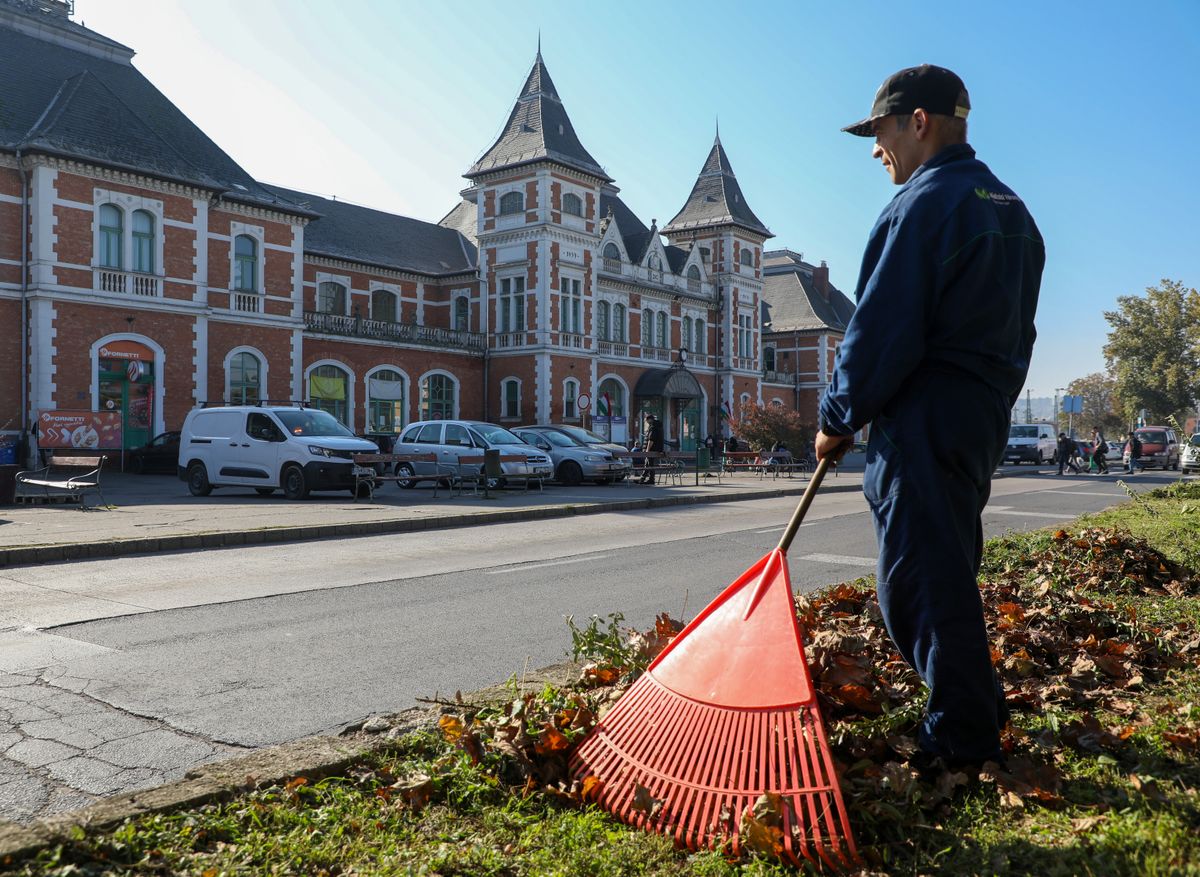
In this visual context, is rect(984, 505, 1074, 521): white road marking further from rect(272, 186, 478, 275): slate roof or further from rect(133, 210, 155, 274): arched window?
rect(272, 186, 478, 275): slate roof

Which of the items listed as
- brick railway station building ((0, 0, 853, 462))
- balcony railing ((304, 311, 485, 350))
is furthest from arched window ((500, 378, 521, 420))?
balcony railing ((304, 311, 485, 350))

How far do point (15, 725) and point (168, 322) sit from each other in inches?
1104

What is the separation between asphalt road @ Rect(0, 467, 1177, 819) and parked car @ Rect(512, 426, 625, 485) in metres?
11.4

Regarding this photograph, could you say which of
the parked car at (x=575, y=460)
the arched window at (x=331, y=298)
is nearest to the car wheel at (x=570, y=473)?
the parked car at (x=575, y=460)

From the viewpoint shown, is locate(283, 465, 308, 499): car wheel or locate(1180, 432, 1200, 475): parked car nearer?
locate(283, 465, 308, 499): car wheel

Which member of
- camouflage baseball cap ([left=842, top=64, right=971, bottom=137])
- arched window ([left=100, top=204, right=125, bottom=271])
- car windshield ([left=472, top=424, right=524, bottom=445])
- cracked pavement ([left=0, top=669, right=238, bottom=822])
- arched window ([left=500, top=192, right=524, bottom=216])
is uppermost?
arched window ([left=500, top=192, right=524, bottom=216])

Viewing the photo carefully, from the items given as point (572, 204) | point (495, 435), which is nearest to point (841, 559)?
point (495, 435)

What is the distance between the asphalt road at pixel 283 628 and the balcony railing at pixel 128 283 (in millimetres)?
20451

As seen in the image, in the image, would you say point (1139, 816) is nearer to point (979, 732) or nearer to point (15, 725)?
point (979, 732)

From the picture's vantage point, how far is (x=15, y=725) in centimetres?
390

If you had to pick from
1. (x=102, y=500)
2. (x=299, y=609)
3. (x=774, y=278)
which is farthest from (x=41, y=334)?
(x=774, y=278)

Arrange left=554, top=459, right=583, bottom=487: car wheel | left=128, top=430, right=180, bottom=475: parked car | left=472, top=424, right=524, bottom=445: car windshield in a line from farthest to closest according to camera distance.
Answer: left=128, top=430, right=180, bottom=475: parked car → left=554, top=459, right=583, bottom=487: car wheel → left=472, top=424, right=524, bottom=445: car windshield

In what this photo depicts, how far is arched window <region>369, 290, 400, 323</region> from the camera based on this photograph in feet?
136

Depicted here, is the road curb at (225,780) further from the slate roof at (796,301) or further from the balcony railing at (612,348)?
the slate roof at (796,301)
